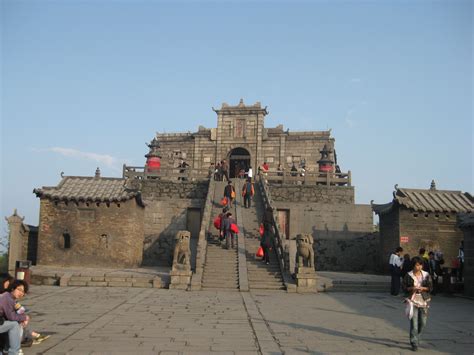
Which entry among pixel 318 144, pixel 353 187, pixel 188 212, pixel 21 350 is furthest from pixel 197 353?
pixel 318 144

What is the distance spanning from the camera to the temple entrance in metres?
33.6

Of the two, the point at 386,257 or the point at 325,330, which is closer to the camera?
the point at 325,330

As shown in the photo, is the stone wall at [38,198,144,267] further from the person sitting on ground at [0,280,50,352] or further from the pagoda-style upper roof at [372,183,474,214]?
the person sitting on ground at [0,280,50,352]

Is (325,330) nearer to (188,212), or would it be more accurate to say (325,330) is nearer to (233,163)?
(188,212)

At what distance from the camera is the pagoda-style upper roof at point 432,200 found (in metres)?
19.1

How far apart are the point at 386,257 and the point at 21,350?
17.1 metres

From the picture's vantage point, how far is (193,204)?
2417cm

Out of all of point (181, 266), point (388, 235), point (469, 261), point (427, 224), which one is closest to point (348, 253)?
point (388, 235)

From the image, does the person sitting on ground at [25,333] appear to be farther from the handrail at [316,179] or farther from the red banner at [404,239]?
the handrail at [316,179]

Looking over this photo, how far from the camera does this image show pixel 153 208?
78.8 ft

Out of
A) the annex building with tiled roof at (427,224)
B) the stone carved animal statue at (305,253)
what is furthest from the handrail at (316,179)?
the stone carved animal statue at (305,253)

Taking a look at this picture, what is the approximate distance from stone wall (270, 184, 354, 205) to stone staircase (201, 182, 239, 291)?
7.53 metres

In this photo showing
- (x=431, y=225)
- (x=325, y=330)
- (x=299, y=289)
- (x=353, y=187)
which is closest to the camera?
(x=325, y=330)

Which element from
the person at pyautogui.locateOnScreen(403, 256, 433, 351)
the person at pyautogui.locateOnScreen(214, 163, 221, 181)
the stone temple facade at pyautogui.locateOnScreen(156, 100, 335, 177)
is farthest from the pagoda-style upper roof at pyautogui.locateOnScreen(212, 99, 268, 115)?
the person at pyautogui.locateOnScreen(403, 256, 433, 351)
